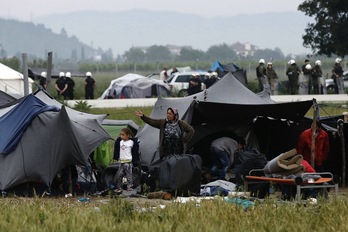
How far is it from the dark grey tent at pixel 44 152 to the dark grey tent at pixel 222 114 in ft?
6.52

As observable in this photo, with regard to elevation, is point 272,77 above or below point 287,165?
above

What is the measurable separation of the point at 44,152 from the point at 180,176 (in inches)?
105

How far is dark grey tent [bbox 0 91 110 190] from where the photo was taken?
21.6 meters

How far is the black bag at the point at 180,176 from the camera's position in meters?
20.7

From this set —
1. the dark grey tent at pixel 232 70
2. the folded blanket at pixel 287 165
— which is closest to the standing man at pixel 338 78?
the dark grey tent at pixel 232 70

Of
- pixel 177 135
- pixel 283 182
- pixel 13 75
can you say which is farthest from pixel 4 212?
pixel 13 75

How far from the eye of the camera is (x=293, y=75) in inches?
2073

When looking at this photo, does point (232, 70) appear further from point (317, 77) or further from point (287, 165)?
point (287, 165)

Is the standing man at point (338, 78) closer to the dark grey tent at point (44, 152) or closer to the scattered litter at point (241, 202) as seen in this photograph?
the dark grey tent at point (44, 152)

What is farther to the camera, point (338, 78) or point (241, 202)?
point (338, 78)

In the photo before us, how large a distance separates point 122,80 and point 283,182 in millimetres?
38373

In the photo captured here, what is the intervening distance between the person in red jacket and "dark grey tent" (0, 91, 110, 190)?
3.93 metres

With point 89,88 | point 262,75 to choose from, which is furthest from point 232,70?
point 89,88

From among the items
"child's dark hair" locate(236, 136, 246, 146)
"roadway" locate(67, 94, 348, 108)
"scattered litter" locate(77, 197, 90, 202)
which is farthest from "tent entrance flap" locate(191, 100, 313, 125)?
"roadway" locate(67, 94, 348, 108)
